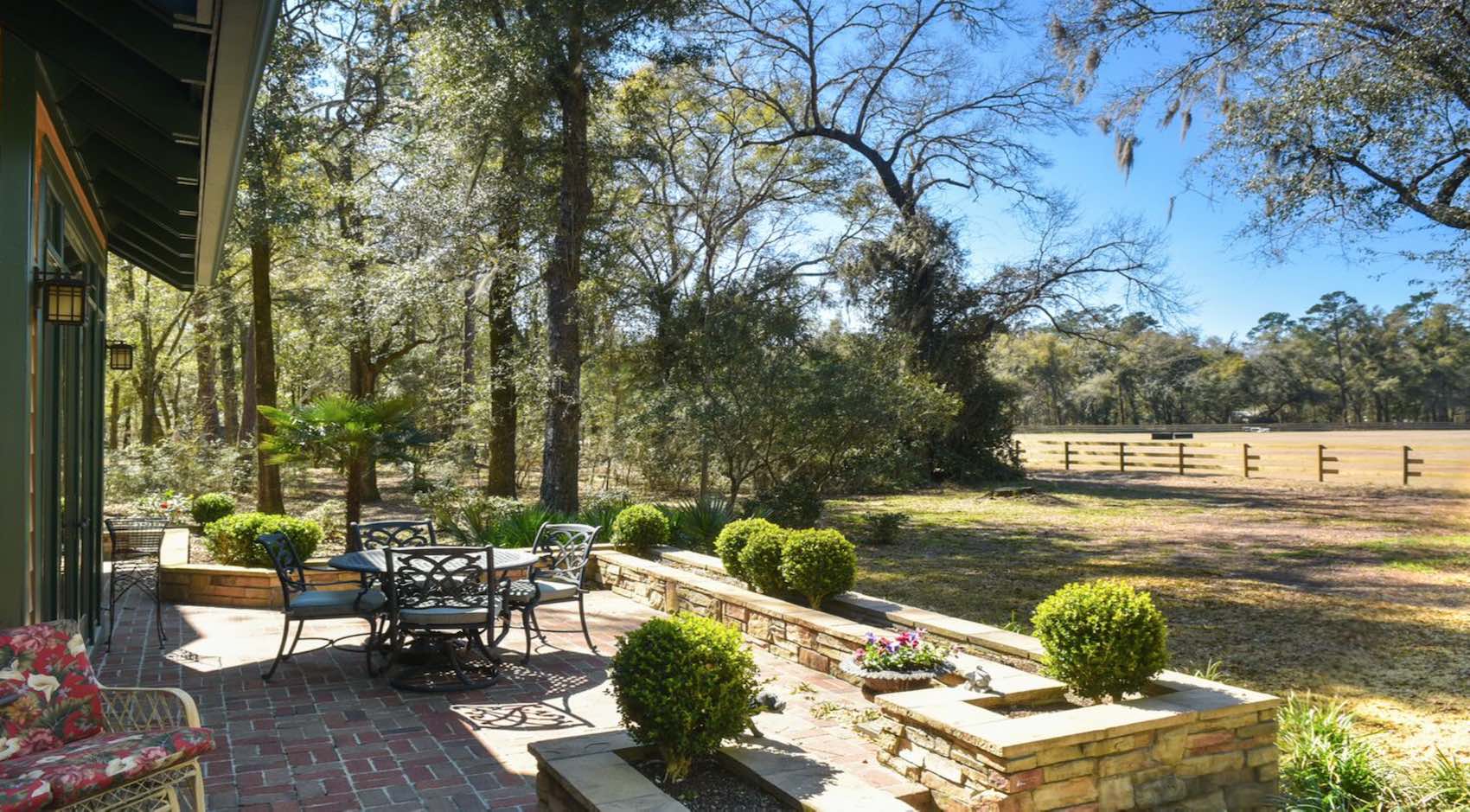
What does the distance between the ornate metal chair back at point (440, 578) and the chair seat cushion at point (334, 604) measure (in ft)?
0.66

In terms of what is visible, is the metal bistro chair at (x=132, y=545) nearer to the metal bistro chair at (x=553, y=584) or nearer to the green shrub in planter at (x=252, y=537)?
the green shrub in planter at (x=252, y=537)

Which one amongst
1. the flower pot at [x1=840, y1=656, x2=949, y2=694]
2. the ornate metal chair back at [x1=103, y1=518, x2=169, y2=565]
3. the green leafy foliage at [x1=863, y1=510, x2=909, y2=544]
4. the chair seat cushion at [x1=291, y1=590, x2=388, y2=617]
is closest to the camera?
the flower pot at [x1=840, y1=656, x2=949, y2=694]

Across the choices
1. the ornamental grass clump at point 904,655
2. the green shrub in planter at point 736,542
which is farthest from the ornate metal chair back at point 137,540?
the ornamental grass clump at point 904,655

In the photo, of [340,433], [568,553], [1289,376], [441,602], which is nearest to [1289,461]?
[568,553]

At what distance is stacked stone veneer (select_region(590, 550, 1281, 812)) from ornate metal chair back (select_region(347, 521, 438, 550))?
3.89m

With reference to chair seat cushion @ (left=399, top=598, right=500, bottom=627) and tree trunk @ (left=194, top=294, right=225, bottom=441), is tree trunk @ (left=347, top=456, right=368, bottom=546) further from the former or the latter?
tree trunk @ (left=194, top=294, right=225, bottom=441)

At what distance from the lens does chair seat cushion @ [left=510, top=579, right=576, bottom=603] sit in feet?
19.3

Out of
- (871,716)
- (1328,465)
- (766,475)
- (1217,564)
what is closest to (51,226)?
(871,716)

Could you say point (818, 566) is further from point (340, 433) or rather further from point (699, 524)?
point (340, 433)

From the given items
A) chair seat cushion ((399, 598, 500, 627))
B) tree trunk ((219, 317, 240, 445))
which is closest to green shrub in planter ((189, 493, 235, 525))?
chair seat cushion ((399, 598, 500, 627))

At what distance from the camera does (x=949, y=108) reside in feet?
68.6

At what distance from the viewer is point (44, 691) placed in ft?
10.6

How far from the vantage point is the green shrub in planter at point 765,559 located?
660cm

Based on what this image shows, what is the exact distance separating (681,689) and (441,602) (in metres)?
2.44
